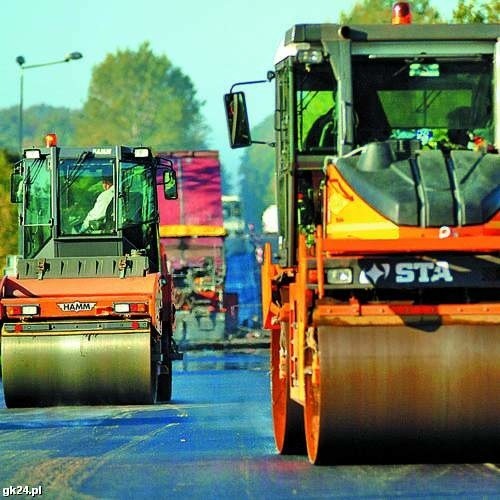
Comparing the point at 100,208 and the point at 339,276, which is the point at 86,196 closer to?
the point at 100,208

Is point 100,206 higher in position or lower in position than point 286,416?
higher

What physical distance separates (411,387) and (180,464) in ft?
7.34

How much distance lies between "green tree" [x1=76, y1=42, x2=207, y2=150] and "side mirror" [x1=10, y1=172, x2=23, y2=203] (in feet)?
399

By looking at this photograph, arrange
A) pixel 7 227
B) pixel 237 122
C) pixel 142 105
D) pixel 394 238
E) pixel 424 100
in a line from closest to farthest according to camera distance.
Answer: pixel 394 238, pixel 424 100, pixel 237 122, pixel 7 227, pixel 142 105

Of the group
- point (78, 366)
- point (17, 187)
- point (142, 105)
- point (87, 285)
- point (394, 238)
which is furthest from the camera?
point (142, 105)

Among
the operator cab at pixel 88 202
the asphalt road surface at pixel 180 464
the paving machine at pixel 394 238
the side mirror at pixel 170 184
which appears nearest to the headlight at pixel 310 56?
the paving machine at pixel 394 238

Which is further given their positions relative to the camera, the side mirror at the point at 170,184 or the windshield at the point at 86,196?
the windshield at the point at 86,196

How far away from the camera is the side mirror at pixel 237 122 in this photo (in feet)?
41.9

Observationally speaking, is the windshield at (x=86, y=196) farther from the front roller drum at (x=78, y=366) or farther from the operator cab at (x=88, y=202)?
the front roller drum at (x=78, y=366)

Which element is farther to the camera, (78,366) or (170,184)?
(170,184)

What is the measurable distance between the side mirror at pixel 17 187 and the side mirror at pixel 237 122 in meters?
9.73

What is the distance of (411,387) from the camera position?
1098cm

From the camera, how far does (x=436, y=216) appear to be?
11.1 metres

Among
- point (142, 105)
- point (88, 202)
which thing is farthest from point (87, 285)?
point (142, 105)
